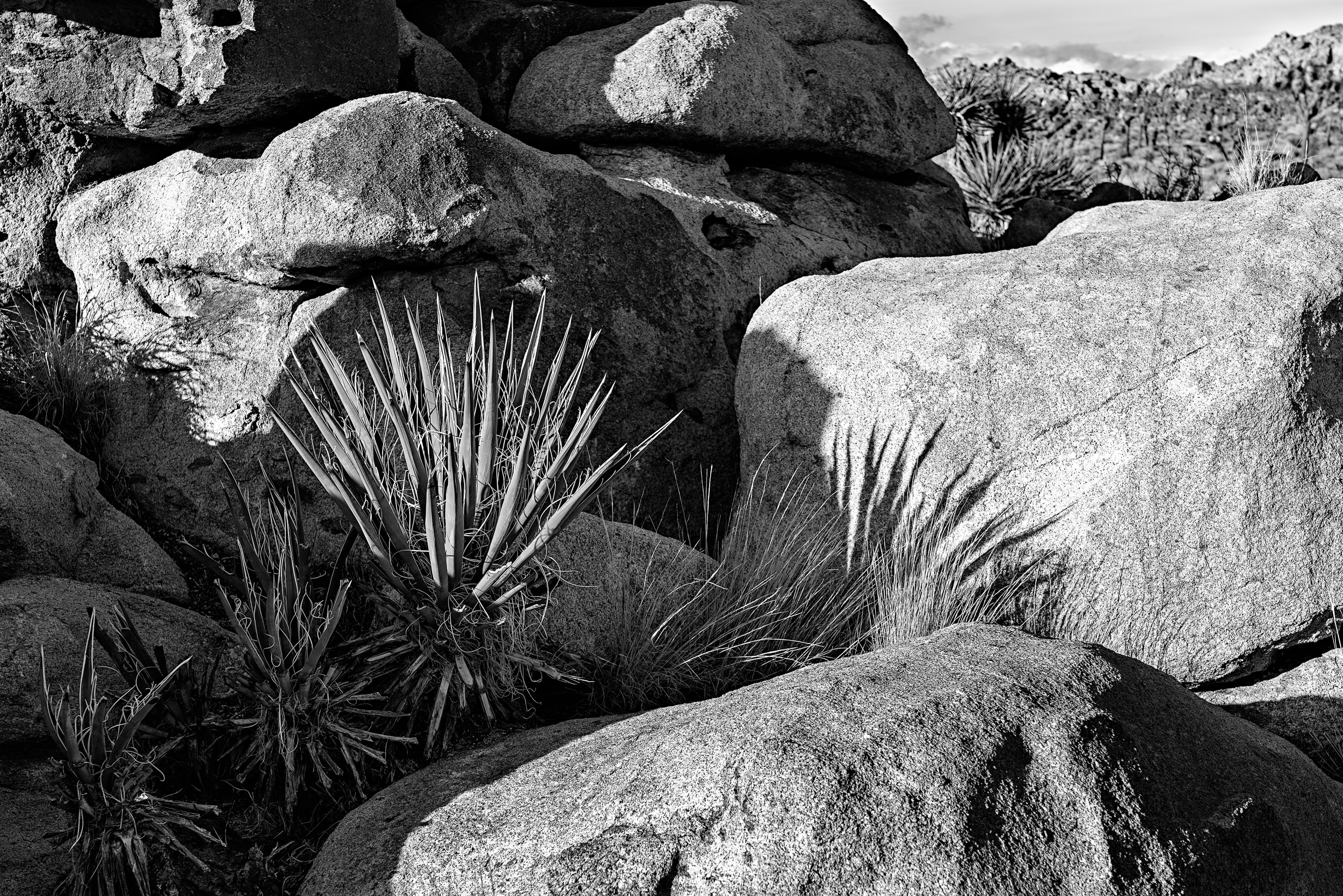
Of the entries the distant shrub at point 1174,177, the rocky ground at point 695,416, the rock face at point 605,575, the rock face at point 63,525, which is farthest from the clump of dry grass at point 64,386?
the distant shrub at point 1174,177

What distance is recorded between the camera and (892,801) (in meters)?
3.08

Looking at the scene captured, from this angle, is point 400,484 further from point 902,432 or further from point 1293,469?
point 1293,469

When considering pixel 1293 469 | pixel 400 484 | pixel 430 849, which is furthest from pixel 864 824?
pixel 1293 469

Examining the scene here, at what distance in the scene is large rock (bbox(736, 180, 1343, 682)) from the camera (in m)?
4.84

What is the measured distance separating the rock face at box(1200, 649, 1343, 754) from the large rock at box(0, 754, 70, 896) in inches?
158

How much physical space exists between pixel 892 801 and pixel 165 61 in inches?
196

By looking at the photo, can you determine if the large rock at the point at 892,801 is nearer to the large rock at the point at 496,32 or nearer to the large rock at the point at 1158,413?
the large rock at the point at 1158,413

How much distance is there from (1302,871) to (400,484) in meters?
3.01

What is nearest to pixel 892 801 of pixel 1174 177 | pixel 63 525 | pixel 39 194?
pixel 63 525

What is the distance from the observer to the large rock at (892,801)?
302cm

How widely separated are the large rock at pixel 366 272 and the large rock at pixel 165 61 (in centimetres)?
28

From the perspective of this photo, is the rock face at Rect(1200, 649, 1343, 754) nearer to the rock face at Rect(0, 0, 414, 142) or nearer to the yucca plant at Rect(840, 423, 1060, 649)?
the yucca plant at Rect(840, 423, 1060, 649)

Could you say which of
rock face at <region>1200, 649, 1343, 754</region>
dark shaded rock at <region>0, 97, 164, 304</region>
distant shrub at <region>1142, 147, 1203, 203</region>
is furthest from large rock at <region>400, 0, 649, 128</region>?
distant shrub at <region>1142, 147, 1203, 203</region>

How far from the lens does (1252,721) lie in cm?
471
